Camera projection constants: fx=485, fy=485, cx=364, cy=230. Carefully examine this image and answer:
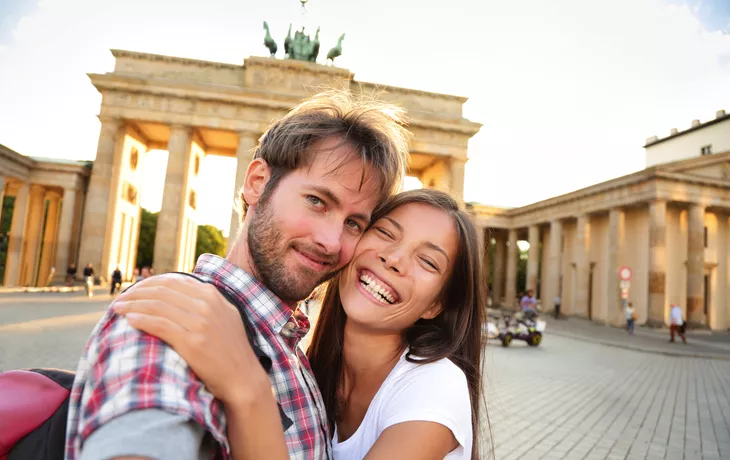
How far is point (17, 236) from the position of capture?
126ft

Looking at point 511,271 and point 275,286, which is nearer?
point 275,286

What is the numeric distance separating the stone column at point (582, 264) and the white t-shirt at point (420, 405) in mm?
40585

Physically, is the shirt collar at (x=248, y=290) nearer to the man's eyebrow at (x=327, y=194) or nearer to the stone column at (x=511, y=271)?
the man's eyebrow at (x=327, y=194)

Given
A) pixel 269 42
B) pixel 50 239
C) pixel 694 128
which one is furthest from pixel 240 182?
pixel 694 128

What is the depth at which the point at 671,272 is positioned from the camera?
36.2m

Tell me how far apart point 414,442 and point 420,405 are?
0.15 meters

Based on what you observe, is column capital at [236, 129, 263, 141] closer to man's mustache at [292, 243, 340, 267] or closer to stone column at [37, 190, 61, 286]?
stone column at [37, 190, 61, 286]

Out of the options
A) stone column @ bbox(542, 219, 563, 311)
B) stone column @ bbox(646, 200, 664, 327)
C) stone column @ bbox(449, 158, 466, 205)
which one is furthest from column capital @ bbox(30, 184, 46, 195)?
stone column @ bbox(646, 200, 664, 327)

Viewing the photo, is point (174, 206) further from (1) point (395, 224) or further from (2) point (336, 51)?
(1) point (395, 224)

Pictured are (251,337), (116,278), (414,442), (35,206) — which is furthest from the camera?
(35,206)

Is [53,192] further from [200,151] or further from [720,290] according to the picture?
[720,290]

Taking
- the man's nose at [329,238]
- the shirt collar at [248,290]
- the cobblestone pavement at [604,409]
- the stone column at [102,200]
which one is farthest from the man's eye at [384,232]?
the stone column at [102,200]

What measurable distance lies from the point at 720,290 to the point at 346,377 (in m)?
45.0

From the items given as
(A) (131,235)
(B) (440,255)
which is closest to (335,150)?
(B) (440,255)
